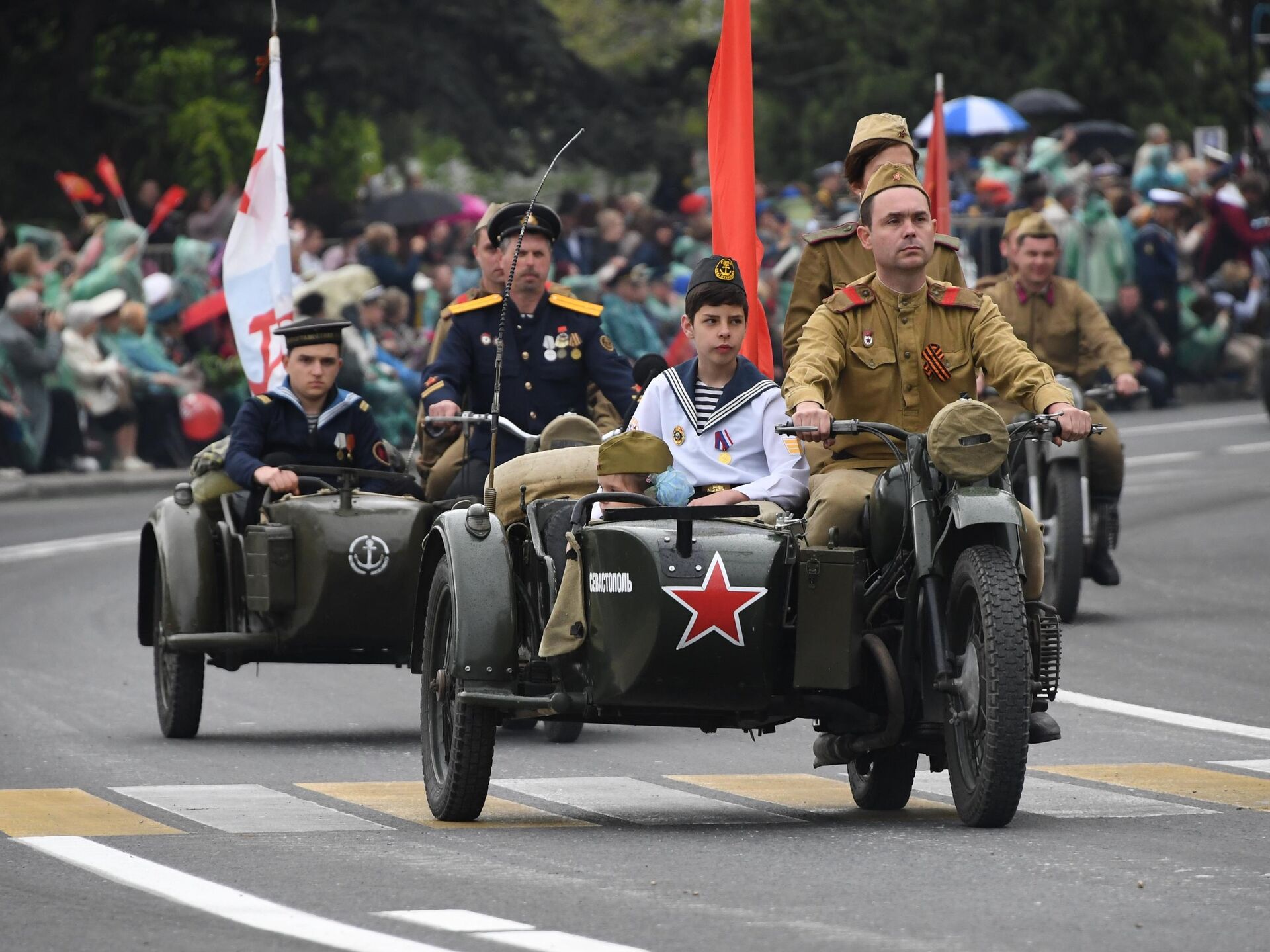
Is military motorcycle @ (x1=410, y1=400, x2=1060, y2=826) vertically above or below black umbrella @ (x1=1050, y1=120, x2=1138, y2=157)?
below

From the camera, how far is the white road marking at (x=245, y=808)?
8609 millimetres

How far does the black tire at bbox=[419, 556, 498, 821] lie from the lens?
8.63 metres

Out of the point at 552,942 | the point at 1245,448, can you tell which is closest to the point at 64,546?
the point at 1245,448

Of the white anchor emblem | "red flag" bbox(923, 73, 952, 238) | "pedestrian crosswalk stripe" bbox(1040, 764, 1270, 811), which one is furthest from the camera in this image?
"red flag" bbox(923, 73, 952, 238)

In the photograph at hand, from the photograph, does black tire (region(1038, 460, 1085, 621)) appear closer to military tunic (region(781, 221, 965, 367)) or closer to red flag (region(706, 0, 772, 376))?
red flag (region(706, 0, 772, 376))

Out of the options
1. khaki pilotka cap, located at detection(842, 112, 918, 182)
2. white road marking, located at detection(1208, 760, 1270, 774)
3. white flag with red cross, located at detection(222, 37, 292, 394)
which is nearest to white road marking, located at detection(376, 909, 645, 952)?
khaki pilotka cap, located at detection(842, 112, 918, 182)

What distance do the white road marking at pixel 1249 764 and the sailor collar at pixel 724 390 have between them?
2.36 m

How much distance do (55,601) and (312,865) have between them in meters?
10.5

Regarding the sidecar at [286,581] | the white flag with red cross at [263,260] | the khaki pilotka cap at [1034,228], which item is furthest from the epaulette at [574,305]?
the khaki pilotka cap at [1034,228]

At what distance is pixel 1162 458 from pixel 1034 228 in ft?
36.6

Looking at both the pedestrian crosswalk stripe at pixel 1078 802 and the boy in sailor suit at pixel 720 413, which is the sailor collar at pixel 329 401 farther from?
the pedestrian crosswalk stripe at pixel 1078 802

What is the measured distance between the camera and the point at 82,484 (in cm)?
2497

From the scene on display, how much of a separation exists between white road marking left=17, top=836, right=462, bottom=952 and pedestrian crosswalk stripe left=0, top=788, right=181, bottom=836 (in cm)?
17

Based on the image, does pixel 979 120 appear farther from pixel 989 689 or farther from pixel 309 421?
pixel 989 689
